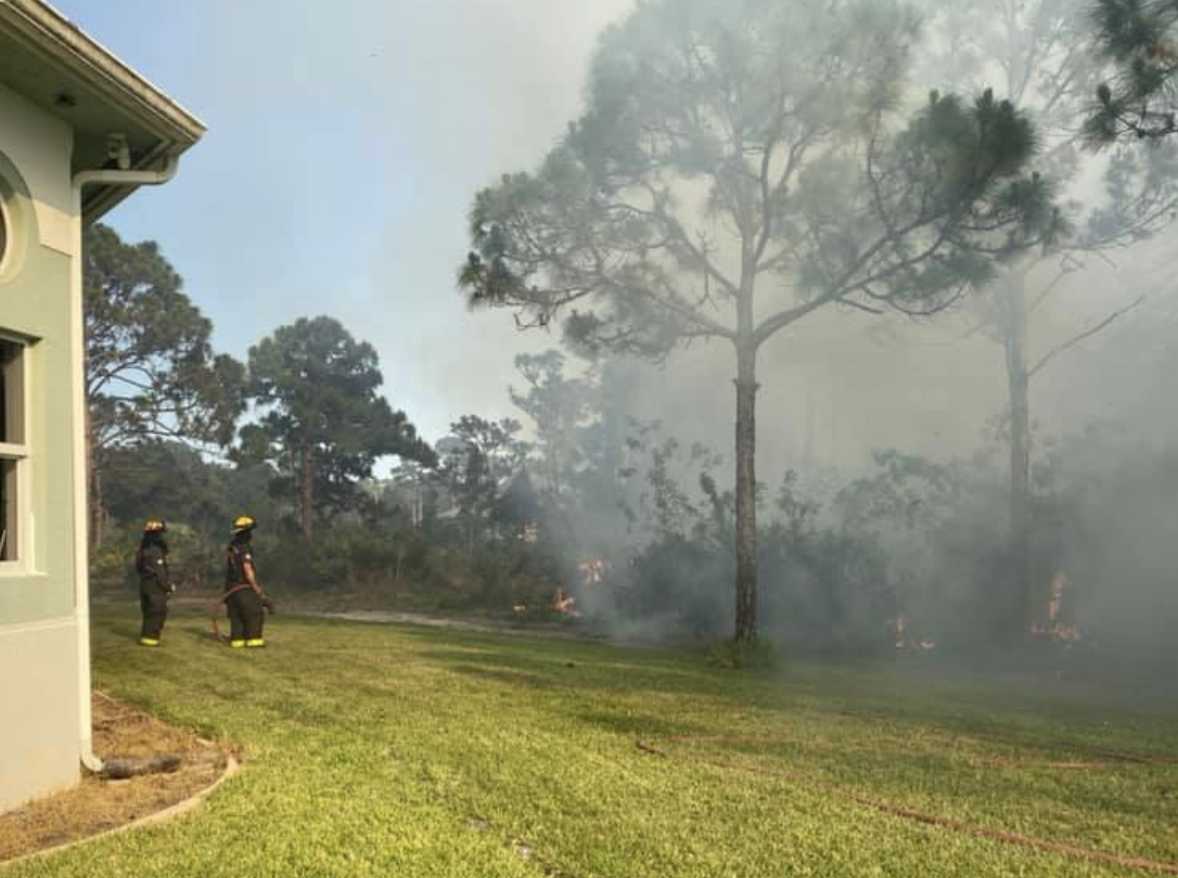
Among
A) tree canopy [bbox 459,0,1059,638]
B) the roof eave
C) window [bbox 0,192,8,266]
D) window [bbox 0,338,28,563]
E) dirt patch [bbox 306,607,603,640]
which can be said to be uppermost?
tree canopy [bbox 459,0,1059,638]

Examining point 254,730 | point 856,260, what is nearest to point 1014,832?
point 254,730

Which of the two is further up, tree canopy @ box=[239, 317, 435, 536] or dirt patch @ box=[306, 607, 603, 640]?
tree canopy @ box=[239, 317, 435, 536]

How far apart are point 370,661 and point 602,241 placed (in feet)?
22.9

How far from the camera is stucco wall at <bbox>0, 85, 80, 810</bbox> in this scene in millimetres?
4664

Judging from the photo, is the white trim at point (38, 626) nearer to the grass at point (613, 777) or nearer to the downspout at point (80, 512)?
the downspout at point (80, 512)

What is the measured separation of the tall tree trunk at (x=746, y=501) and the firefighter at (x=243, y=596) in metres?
6.12

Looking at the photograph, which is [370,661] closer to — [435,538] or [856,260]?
[856,260]

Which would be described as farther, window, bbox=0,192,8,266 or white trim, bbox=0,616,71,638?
window, bbox=0,192,8,266

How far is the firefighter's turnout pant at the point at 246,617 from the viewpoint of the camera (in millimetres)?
11188

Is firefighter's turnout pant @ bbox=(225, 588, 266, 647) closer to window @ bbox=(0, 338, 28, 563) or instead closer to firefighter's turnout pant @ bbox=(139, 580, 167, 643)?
firefighter's turnout pant @ bbox=(139, 580, 167, 643)

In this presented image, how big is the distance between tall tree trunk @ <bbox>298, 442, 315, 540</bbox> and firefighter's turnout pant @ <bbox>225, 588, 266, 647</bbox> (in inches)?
959

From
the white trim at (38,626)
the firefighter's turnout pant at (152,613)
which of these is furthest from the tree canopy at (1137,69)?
the firefighter's turnout pant at (152,613)

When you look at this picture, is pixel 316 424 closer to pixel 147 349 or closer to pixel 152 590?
pixel 147 349

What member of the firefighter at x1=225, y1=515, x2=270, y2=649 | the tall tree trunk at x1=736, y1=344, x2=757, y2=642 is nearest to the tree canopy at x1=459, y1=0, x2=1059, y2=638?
the tall tree trunk at x1=736, y1=344, x2=757, y2=642
